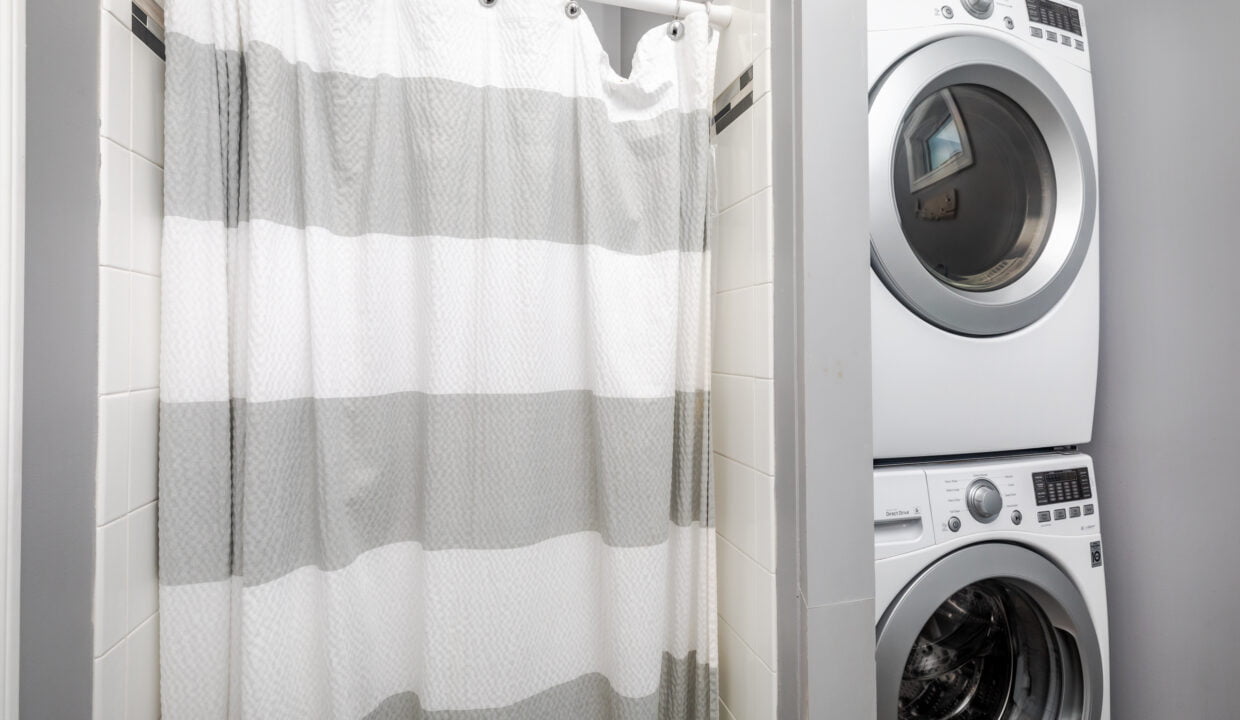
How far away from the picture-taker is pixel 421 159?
73cm

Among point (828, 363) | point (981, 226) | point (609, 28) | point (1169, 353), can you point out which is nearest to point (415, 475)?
point (828, 363)

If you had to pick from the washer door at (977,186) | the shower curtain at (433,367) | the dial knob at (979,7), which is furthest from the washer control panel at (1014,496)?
the dial knob at (979,7)

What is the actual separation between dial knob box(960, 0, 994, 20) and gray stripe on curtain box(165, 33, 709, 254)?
502 millimetres

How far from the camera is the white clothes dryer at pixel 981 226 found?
755mm

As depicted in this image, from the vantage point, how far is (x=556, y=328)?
31.4 inches

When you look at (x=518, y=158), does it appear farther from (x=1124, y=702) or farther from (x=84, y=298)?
(x=1124, y=702)

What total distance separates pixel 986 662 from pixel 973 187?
0.93m

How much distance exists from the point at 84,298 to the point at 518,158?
0.57m

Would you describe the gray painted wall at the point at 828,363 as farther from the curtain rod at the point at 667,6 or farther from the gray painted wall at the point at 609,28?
the gray painted wall at the point at 609,28

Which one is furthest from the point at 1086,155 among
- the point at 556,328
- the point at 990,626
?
the point at 556,328

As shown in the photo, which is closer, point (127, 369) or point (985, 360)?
point (127, 369)

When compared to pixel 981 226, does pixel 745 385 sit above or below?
below

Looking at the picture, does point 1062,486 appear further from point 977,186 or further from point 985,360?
point 977,186

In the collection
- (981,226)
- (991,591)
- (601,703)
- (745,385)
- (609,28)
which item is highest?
(609,28)
